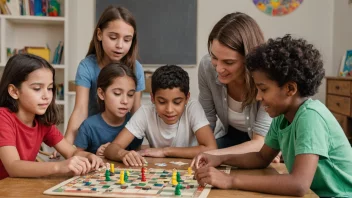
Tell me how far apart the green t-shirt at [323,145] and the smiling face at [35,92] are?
980 millimetres

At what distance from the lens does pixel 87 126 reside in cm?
237

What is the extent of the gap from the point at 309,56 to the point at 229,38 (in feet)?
1.96

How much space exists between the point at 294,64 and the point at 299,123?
202 mm

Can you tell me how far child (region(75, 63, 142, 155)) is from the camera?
2346mm

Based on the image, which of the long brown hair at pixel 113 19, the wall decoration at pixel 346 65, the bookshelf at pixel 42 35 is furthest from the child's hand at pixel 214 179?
the wall decoration at pixel 346 65

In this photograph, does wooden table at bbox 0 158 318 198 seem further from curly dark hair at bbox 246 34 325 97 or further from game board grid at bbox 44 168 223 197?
curly dark hair at bbox 246 34 325 97

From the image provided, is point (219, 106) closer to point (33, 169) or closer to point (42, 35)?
point (33, 169)

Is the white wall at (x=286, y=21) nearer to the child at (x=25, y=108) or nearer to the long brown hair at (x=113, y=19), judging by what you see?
the long brown hair at (x=113, y=19)

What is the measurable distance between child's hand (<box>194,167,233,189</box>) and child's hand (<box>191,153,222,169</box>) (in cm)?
30

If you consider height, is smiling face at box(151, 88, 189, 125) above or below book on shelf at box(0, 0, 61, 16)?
below

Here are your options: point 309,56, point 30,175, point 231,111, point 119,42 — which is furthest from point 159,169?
point 119,42

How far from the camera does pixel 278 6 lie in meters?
5.42

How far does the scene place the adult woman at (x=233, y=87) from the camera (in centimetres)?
203

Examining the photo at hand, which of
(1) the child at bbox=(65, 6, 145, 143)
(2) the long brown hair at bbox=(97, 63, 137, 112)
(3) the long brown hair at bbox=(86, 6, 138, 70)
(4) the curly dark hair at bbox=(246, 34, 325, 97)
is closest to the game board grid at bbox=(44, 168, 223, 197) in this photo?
(4) the curly dark hair at bbox=(246, 34, 325, 97)
